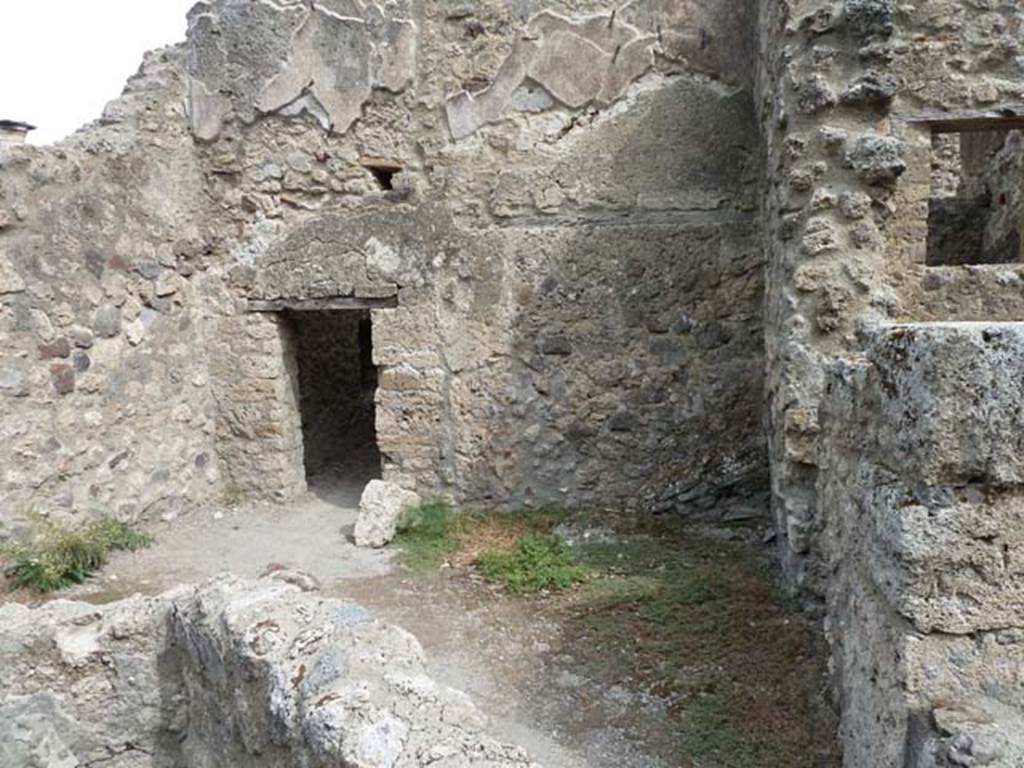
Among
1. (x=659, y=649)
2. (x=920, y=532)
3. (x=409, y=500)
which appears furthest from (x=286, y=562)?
(x=920, y=532)

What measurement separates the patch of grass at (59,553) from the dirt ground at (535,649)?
0.10 meters

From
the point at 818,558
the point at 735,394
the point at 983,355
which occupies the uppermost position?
the point at 983,355

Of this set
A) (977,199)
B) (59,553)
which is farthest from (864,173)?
(59,553)

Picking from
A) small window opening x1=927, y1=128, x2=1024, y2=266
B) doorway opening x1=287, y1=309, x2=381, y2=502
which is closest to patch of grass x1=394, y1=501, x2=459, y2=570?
doorway opening x1=287, y1=309, x2=381, y2=502

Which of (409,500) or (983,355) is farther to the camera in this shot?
(409,500)

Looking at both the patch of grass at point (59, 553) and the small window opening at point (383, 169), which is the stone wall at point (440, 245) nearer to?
the small window opening at point (383, 169)

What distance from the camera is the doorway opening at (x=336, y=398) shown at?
686 cm

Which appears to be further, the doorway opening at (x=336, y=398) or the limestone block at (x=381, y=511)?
the doorway opening at (x=336, y=398)

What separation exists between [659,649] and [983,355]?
2.14m

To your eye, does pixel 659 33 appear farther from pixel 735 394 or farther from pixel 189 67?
pixel 189 67

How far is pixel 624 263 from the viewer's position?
512cm

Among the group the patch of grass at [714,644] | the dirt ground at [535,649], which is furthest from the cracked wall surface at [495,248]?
the dirt ground at [535,649]

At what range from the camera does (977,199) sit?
636cm

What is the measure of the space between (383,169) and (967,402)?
4.38 metres
